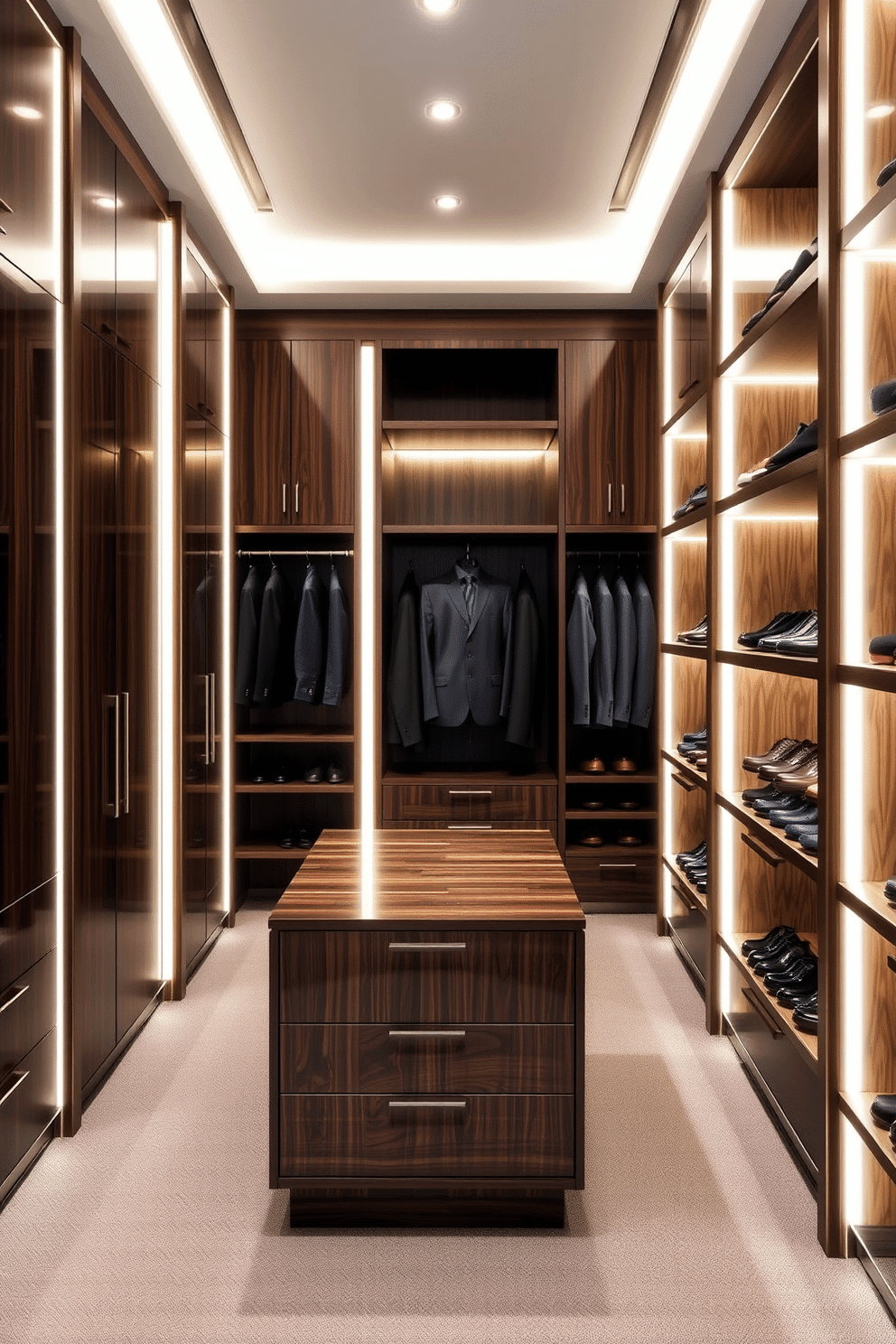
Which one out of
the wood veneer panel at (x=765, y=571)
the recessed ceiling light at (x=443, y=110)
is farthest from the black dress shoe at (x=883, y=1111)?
the recessed ceiling light at (x=443, y=110)

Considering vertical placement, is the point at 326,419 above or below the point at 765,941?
above

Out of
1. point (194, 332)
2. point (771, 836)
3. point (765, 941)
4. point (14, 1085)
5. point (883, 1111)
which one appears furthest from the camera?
point (194, 332)

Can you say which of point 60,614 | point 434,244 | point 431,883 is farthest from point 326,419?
point 431,883

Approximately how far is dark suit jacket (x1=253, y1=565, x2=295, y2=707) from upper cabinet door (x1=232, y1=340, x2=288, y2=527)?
0.32 metres

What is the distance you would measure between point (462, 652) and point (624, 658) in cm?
77

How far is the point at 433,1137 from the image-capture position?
2.04 metres

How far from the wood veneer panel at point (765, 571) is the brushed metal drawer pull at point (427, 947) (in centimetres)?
162

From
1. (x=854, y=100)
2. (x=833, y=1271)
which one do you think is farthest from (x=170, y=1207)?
(x=854, y=100)

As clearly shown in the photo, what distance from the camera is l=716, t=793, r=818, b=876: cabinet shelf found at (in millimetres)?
2328

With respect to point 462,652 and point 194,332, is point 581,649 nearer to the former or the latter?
point 462,652

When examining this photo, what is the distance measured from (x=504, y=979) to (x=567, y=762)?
9.43 feet

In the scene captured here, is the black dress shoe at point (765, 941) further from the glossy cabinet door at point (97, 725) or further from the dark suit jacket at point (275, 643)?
the dark suit jacket at point (275, 643)

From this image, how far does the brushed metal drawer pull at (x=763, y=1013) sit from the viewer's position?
101 inches

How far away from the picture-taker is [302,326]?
15.0 feet
